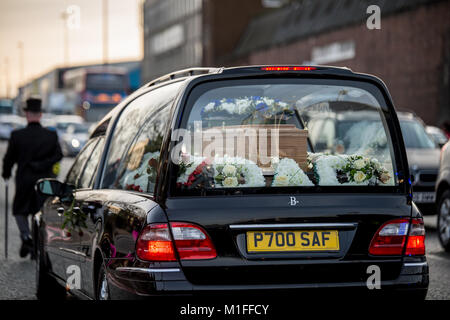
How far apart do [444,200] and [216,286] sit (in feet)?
25.2

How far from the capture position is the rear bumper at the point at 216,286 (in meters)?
4.75

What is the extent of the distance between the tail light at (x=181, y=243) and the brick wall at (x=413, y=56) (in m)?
45.2

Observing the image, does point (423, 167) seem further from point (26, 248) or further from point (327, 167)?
point (327, 167)

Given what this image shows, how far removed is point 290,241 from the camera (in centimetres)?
486

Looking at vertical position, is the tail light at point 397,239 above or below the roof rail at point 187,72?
below

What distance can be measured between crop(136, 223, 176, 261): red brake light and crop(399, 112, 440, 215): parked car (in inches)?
383

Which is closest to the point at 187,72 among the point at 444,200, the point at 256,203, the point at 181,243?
the point at 256,203

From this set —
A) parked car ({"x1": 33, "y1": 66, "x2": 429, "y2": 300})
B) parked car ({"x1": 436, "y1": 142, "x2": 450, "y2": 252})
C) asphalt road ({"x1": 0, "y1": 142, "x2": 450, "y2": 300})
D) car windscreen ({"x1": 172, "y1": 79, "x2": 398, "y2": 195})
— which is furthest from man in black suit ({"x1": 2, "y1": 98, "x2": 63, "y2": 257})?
car windscreen ({"x1": 172, "y1": 79, "x2": 398, "y2": 195})

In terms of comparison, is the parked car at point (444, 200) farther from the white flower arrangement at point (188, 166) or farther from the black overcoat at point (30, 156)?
the white flower arrangement at point (188, 166)

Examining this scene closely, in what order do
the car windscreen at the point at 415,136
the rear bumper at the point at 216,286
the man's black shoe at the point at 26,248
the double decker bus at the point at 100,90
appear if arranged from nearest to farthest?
the rear bumper at the point at 216,286 < the man's black shoe at the point at 26,248 < the car windscreen at the point at 415,136 < the double decker bus at the point at 100,90

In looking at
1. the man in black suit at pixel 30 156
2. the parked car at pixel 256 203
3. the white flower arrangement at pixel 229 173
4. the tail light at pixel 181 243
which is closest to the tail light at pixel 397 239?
the parked car at pixel 256 203

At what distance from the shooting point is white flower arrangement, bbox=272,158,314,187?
5.03 metres

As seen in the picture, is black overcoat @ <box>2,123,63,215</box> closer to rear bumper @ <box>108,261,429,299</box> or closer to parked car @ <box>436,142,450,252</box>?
parked car @ <box>436,142,450,252</box>
